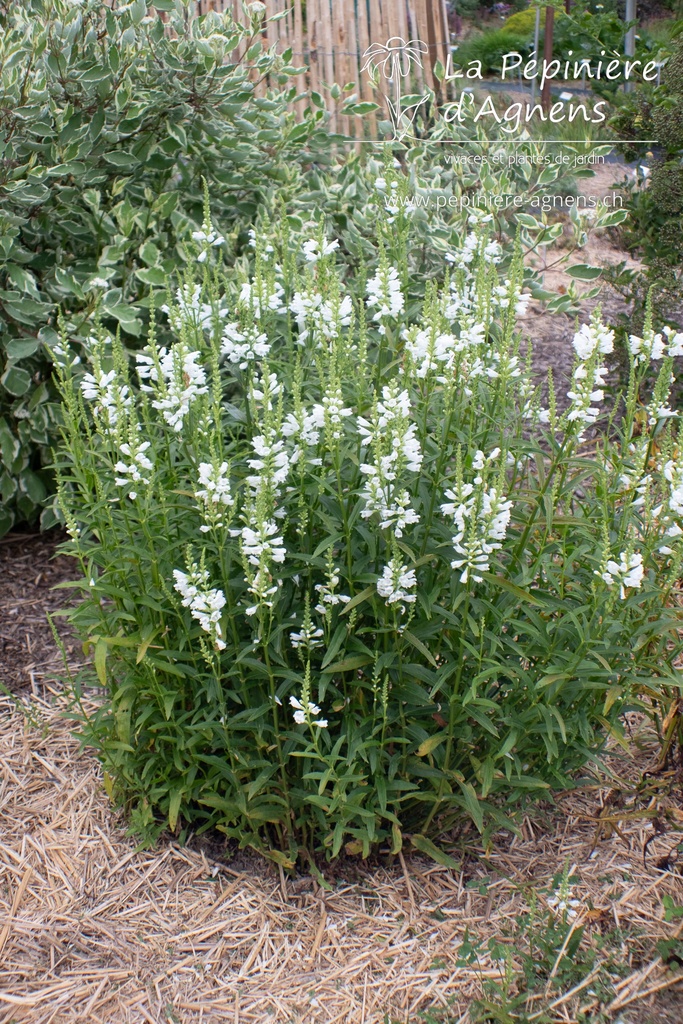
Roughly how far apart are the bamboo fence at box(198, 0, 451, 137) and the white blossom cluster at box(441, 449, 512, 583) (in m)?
5.43

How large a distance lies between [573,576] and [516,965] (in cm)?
99

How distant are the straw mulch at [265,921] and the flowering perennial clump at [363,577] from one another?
0.17m

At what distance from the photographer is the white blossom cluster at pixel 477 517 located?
6.54 feet

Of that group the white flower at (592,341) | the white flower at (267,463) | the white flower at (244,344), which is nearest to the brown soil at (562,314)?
the white flower at (592,341)

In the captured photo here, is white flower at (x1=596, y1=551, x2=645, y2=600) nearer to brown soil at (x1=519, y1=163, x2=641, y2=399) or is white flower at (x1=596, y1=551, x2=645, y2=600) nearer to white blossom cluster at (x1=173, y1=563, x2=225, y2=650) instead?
white blossom cluster at (x1=173, y1=563, x2=225, y2=650)

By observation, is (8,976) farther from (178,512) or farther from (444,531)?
(444,531)

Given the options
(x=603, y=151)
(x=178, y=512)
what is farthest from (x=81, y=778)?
(x=603, y=151)

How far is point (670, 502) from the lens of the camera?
216 cm

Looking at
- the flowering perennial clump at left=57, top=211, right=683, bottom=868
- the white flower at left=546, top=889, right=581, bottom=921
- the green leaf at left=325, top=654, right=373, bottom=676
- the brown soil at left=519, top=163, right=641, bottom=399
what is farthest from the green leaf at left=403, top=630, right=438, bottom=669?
the brown soil at left=519, top=163, right=641, bottom=399

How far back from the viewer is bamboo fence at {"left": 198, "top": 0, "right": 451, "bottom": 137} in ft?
21.7

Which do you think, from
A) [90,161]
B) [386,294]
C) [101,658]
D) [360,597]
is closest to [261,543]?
[360,597]

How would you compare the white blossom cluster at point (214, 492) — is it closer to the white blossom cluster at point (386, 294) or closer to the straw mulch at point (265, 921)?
the white blossom cluster at point (386, 294)

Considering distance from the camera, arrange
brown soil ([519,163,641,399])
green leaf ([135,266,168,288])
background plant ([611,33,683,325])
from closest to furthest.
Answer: green leaf ([135,266,168,288]) → background plant ([611,33,683,325]) → brown soil ([519,163,641,399])

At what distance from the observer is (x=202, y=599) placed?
6.79 feet
